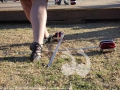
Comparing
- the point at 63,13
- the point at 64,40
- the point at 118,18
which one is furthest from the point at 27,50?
the point at 118,18

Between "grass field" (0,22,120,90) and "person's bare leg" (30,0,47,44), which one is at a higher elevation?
"person's bare leg" (30,0,47,44)

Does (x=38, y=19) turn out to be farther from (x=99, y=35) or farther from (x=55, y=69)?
(x=99, y=35)

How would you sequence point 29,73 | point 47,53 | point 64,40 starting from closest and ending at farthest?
point 29,73 < point 47,53 < point 64,40

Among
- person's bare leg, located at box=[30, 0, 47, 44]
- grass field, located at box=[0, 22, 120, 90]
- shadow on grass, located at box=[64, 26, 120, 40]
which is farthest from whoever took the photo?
shadow on grass, located at box=[64, 26, 120, 40]

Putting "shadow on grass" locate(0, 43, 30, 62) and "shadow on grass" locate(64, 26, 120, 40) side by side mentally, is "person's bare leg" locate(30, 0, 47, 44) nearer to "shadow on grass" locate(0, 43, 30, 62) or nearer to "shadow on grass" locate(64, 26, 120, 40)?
"shadow on grass" locate(0, 43, 30, 62)

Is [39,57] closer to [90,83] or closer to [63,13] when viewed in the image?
[90,83]

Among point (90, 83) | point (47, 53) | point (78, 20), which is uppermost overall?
point (90, 83)

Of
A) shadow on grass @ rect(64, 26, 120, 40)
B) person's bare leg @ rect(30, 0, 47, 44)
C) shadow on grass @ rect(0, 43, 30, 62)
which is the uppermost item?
person's bare leg @ rect(30, 0, 47, 44)

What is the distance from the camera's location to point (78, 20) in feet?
15.6

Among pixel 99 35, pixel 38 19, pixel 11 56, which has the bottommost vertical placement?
pixel 99 35

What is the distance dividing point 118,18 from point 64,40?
5.88ft

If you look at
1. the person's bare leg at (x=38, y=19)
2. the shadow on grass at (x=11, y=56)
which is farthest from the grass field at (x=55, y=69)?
the person's bare leg at (x=38, y=19)

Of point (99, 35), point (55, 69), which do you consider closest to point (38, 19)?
point (55, 69)

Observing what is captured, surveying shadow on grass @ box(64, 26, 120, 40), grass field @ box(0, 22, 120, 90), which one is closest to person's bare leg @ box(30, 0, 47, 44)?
grass field @ box(0, 22, 120, 90)
